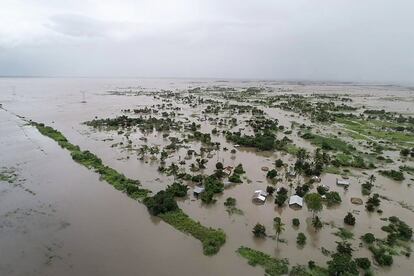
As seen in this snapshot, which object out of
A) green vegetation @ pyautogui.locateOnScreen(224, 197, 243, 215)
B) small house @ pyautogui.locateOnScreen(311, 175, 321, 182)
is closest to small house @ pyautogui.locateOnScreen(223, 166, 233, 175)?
green vegetation @ pyautogui.locateOnScreen(224, 197, 243, 215)

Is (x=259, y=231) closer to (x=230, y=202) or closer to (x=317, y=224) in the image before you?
(x=317, y=224)

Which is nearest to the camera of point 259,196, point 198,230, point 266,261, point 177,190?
point 266,261

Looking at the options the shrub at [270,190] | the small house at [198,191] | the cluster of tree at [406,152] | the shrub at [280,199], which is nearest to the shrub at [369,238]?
the shrub at [280,199]

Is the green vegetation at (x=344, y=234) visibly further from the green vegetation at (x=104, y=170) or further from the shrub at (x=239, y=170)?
the green vegetation at (x=104, y=170)

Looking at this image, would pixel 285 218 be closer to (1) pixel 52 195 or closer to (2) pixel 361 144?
(1) pixel 52 195

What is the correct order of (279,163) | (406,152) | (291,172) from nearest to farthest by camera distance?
(291,172), (279,163), (406,152)

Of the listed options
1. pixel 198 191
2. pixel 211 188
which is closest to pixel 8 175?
pixel 198 191
